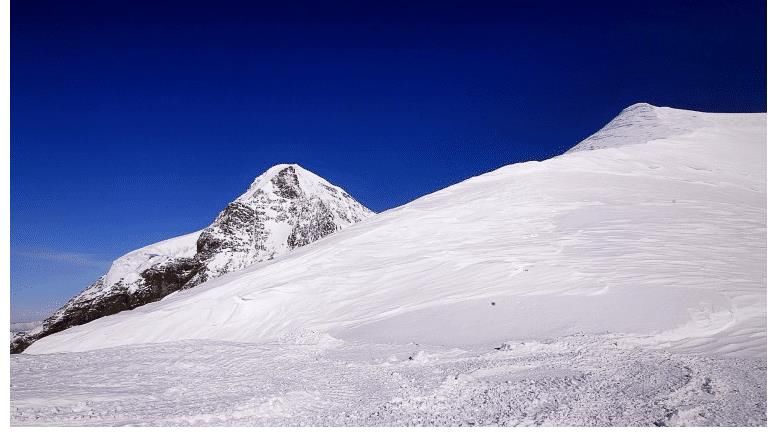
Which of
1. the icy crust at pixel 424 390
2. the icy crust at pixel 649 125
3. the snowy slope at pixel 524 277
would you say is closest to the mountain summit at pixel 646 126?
the icy crust at pixel 649 125

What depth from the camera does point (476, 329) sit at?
18.3 feet

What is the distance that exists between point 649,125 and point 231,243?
8897cm

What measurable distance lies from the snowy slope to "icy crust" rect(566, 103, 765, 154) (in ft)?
17.0

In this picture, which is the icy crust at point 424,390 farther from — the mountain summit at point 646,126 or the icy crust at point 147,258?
the icy crust at point 147,258

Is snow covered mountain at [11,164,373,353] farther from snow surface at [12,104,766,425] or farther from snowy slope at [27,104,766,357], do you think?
snow surface at [12,104,766,425]

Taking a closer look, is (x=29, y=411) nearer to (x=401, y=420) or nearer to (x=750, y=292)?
(x=401, y=420)

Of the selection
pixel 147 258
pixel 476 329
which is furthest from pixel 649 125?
pixel 147 258

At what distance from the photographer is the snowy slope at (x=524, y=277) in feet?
17.3

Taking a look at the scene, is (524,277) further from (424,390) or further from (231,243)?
(231,243)

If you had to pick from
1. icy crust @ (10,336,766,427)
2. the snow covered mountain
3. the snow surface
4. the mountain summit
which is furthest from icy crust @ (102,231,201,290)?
icy crust @ (10,336,766,427)

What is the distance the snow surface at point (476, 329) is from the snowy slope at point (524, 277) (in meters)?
0.04

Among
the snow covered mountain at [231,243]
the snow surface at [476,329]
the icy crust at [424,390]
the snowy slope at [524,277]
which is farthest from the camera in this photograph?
the snow covered mountain at [231,243]

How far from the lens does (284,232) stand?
107 metres

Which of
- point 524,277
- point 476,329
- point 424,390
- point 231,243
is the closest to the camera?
point 424,390
